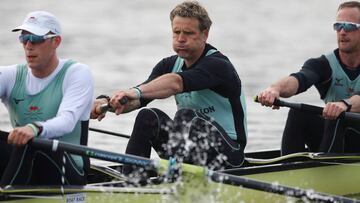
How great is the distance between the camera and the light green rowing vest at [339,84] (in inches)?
360

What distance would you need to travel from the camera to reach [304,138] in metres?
9.23

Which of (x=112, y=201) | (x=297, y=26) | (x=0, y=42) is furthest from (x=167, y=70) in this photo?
(x=297, y=26)

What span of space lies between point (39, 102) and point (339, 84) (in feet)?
10.1

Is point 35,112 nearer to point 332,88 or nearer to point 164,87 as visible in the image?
point 164,87

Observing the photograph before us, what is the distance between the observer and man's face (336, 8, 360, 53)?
922 centimetres

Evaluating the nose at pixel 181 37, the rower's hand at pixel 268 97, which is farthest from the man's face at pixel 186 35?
the rower's hand at pixel 268 97

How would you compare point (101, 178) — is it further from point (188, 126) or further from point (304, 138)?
point (304, 138)

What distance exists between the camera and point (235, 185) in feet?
24.4

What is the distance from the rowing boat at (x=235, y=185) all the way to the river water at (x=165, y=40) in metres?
4.59

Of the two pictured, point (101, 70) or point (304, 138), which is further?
point (101, 70)

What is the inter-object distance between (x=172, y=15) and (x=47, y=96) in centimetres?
144

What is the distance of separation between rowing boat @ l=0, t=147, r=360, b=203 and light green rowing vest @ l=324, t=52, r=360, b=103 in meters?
0.58

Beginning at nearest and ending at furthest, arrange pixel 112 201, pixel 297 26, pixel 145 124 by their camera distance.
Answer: pixel 112 201, pixel 145 124, pixel 297 26

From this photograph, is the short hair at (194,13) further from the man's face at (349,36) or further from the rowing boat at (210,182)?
the man's face at (349,36)
